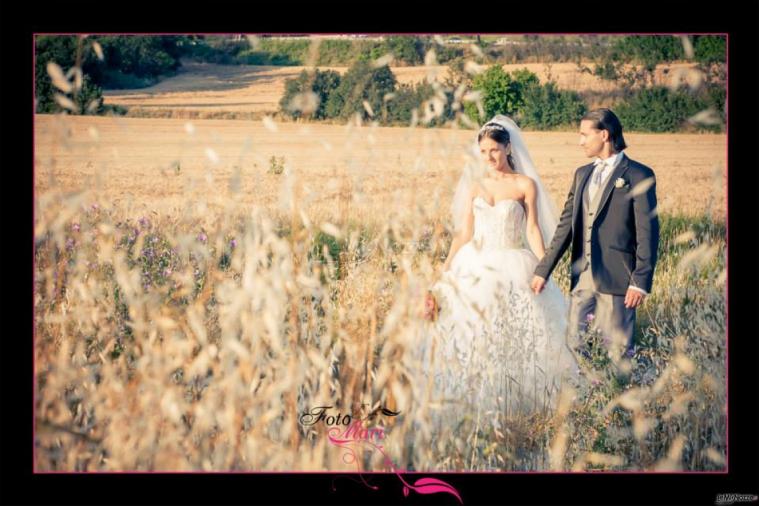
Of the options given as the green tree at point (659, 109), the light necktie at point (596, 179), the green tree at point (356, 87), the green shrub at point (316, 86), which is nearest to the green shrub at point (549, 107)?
the green tree at point (659, 109)

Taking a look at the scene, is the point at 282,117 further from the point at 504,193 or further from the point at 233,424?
the point at 233,424

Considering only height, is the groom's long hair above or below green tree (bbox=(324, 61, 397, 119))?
below

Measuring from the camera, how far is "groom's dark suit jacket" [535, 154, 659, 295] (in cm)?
440

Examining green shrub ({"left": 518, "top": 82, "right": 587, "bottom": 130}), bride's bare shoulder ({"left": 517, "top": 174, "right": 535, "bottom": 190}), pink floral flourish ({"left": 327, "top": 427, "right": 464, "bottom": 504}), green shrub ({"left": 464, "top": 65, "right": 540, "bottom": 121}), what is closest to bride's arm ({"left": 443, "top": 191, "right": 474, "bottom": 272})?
bride's bare shoulder ({"left": 517, "top": 174, "right": 535, "bottom": 190})

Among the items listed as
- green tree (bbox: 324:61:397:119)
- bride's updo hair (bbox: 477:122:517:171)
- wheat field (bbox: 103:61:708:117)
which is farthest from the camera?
A: wheat field (bbox: 103:61:708:117)

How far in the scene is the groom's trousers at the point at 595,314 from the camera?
15.0 ft

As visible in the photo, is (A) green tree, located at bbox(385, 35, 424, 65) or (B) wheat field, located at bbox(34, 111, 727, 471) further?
(A) green tree, located at bbox(385, 35, 424, 65)

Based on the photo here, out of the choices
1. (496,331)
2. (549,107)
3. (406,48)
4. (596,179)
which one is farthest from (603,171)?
(549,107)

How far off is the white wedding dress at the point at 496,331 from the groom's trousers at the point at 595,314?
8 cm

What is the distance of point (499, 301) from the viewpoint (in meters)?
4.13

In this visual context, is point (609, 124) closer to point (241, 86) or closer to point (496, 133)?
point (496, 133)

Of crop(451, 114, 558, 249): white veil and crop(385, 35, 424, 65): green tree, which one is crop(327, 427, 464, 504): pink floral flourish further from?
crop(385, 35, 424, 65): green tree

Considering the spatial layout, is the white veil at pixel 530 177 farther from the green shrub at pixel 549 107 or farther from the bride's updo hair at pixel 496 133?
the green shrub at pixel 549 107

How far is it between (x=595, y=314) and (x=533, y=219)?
2.52 feet
